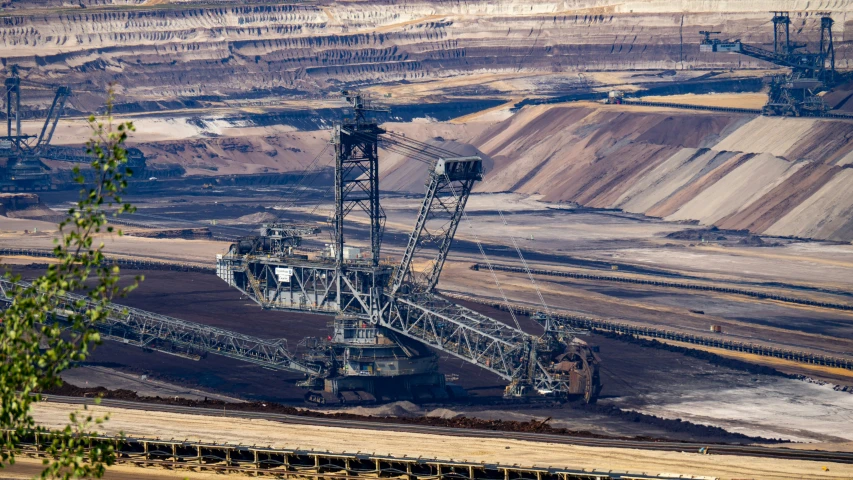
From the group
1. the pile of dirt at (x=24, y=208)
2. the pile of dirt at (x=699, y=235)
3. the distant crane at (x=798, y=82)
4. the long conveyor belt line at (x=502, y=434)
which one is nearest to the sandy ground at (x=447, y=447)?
the long conveyor belt line at (x=502, y=434)

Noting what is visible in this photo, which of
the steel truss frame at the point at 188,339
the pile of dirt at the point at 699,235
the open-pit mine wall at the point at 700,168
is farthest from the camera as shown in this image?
the open-pit mine wall at the point at 700,168

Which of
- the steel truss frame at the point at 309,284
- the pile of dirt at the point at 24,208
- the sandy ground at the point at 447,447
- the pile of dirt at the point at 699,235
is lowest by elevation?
the sandy ground at the point at 447,447

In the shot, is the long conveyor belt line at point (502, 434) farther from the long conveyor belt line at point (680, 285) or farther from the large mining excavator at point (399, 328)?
the long conveyor belt line at point (680, 285)

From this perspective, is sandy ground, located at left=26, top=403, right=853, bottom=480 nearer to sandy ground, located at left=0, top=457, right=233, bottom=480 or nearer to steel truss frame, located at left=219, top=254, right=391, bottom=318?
sandy ground, located at left=0, top=457, right=233, bottom=480

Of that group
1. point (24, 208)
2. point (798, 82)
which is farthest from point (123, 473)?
point (798, 82)

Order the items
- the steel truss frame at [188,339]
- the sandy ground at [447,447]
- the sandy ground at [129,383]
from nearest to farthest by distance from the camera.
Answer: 1. the sandy ground at [447,447]
2. the sandy ground at [129,383]
3. the steel truss frame at [188,339]

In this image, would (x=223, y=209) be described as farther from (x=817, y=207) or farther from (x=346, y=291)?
(x=346, y=291)

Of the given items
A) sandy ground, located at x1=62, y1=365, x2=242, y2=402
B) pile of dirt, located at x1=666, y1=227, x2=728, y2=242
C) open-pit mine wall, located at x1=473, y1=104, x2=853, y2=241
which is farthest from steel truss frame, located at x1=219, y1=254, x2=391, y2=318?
open-pit mine wall, located at x1=473, y1=104, x2=853, y2=241

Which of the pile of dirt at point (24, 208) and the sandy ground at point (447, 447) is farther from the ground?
the pile of dirt at point (24, 208)

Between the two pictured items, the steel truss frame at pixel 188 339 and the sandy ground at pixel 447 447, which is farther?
the steel truss frame at pixel 188 339
